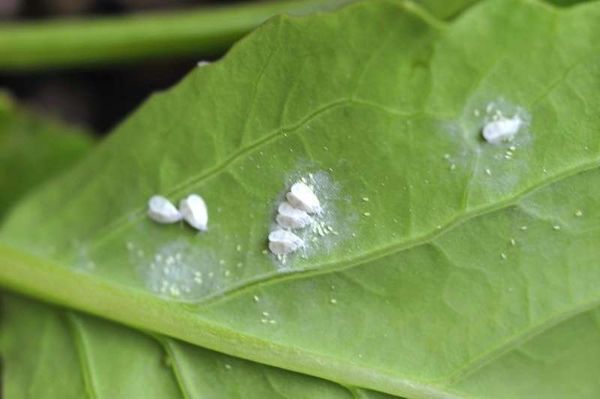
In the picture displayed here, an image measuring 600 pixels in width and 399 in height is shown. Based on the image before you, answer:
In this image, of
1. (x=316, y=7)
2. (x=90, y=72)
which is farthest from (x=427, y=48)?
(x=90, y=72)

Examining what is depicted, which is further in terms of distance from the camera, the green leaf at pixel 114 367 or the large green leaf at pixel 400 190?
the green leaf at pixel 114 367

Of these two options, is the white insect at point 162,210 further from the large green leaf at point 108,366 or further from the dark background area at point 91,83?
the dark background area at point 91,83

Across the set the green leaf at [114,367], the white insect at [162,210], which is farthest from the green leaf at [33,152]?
the white insect at [162,210]

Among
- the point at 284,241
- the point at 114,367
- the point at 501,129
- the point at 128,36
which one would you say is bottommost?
the point at 114,367

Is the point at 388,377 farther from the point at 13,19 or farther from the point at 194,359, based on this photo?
the point at 13,19

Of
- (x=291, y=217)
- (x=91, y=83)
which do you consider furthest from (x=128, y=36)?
(x=291, y=217)

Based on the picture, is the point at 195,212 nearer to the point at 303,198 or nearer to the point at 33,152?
the point at 303,198
